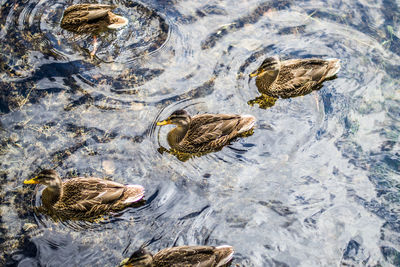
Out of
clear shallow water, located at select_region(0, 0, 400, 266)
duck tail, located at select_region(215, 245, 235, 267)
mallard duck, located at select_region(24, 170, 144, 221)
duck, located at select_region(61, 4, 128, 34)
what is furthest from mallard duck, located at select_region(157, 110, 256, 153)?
duck, located at select_region(61, 4, 128, 34)

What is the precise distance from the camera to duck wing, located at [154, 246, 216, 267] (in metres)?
5.21

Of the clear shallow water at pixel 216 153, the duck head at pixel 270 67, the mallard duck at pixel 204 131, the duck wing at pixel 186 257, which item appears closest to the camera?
the duck wing at pixel 186 257

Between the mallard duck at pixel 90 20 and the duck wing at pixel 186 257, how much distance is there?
3.85 metres

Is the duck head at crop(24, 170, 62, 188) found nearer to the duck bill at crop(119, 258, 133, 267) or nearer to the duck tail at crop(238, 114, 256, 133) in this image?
the duck bill at crop(119, 258, 133, 267)

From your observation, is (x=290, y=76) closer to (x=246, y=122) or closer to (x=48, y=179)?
(x=246, y=122)

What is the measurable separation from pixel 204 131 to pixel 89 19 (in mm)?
3084

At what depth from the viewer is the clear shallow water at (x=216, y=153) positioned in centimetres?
568

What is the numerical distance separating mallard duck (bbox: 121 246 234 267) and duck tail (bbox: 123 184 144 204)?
804 mm

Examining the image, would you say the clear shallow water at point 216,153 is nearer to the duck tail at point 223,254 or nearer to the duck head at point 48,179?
the duck tail at point 223,254

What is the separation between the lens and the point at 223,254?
539 cm

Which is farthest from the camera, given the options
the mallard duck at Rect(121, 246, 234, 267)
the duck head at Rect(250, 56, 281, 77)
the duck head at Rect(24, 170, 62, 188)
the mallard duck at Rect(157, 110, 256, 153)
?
the duck head at Rect(250, 56, 281, 77)

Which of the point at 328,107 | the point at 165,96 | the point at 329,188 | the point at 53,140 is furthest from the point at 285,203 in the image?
the point at 53,140

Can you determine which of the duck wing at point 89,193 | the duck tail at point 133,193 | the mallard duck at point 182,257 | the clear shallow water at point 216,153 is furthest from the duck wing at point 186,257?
the duck wing at point 89,193

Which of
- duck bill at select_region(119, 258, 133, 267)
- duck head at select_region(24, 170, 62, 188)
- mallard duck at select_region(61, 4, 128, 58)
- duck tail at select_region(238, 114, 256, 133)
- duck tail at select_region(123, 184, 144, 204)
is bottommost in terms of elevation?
duck bill at select_region(119, 258, 133, 267)
